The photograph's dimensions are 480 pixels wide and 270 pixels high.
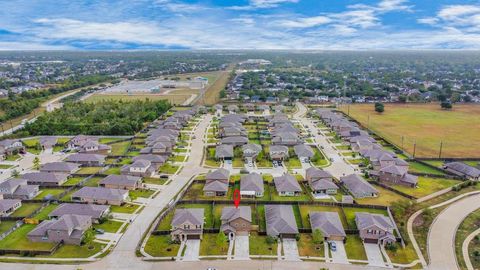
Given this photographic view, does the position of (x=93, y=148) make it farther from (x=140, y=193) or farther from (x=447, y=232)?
(x=447, y=232)

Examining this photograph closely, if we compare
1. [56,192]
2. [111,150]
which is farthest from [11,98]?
[56,192]

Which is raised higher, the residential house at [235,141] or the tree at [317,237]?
the residential house at [235,141]

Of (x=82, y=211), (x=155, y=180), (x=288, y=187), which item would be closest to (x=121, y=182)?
(x=155, y=180)

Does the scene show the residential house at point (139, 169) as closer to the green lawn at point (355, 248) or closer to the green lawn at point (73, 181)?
the green lawn at point (73, 181)

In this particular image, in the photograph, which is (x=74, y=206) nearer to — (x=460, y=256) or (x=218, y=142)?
(x=218, y=142)

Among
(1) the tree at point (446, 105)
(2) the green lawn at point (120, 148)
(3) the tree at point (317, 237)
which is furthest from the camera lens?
(1) the tree at point (446, 105)

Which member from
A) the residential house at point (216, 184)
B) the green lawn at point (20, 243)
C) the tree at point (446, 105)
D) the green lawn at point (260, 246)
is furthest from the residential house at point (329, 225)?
the tree at point (446, 105)

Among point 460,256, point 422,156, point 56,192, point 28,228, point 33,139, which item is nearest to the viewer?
point 460,256
